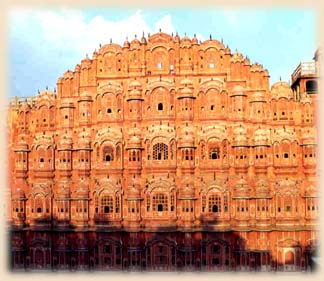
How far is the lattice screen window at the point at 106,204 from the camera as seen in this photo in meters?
32.9

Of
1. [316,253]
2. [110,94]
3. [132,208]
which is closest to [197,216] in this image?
[132,208]

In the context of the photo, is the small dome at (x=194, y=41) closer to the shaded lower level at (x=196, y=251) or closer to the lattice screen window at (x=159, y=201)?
the lattice screen window at (x=159, y=201)

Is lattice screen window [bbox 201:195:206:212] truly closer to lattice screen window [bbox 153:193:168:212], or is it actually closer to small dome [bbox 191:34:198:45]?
lattice screen window [bbox 153:193:168:212]

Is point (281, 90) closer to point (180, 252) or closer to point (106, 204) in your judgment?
point (180, 252)

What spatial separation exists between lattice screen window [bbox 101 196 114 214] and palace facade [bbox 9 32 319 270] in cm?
7

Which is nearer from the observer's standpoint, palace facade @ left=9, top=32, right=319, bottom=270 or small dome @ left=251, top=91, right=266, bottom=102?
palace facade @ left=9, top=32, right=319, bottom=270

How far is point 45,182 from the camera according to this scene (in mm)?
33969

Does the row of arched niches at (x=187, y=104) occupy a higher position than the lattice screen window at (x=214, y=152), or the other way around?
the row of arched niches at (x=187, y=104)

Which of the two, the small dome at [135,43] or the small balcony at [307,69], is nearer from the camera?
the small dome at [135,43]

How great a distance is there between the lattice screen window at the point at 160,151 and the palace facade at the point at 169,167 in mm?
66

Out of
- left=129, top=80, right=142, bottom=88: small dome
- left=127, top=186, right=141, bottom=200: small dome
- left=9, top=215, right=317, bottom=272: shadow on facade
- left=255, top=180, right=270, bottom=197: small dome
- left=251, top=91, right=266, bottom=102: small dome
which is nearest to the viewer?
left=9, top=215, right=317, bottom=272: shadow on facade

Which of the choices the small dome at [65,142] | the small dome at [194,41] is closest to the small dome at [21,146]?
the small dome at [65,142]

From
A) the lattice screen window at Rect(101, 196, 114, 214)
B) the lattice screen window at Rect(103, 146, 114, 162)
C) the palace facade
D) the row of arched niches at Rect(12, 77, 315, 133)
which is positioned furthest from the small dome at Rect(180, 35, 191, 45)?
the lattice screen window at Rect(101, 196, 114, 214)

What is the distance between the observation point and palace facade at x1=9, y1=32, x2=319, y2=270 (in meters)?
32.2
